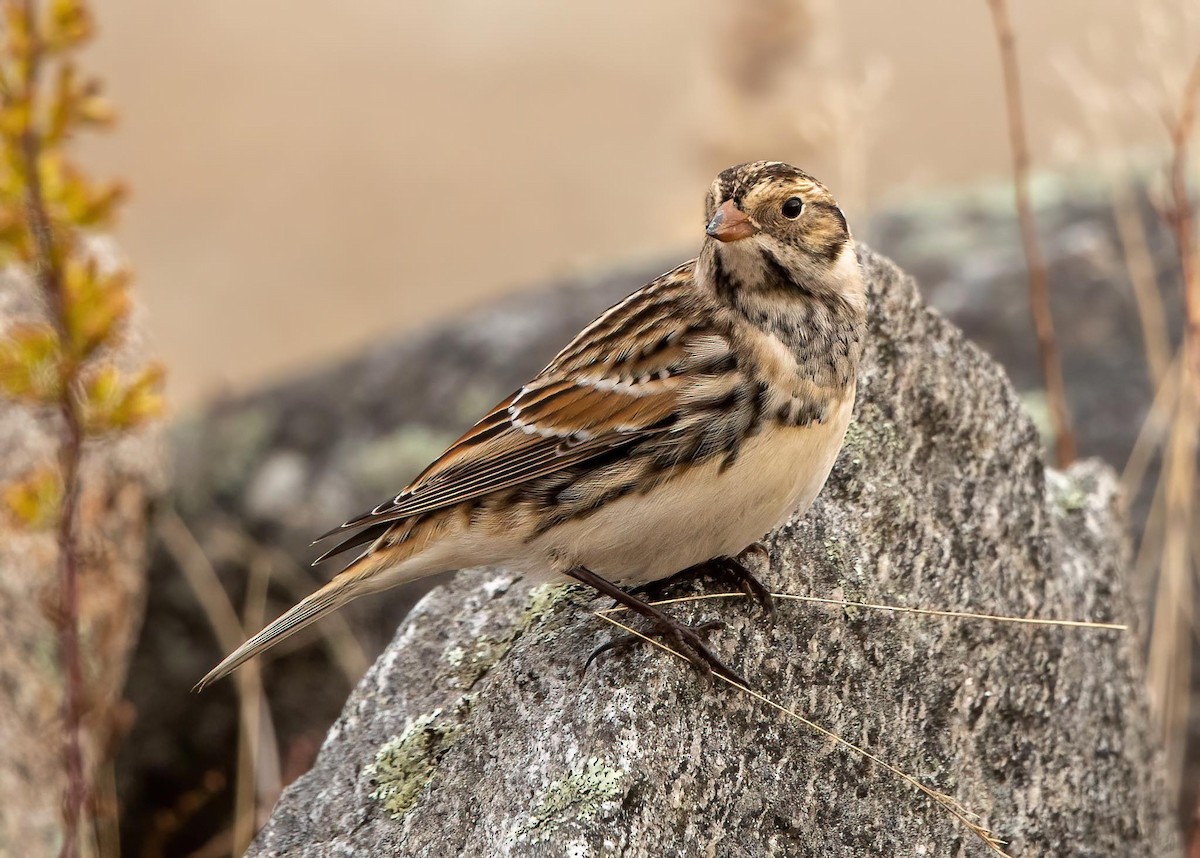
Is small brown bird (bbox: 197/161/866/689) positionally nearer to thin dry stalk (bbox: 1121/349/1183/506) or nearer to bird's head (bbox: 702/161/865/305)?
bird's head (bbox: 702/161/865/305)

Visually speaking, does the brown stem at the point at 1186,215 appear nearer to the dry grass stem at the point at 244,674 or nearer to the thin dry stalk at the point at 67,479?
the thin dry stalk at the point at 67,479

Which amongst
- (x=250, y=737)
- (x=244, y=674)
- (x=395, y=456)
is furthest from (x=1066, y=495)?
(x=395, y=456)

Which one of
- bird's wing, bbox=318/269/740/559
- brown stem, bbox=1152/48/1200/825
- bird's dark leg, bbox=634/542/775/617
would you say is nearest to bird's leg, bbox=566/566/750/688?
bird's dark leg, bbox=634/542/775/617

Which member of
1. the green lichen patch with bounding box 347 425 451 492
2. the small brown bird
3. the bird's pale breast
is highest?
the green lichen patch with bounding box 347 425 451 492

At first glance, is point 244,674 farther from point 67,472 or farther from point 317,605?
point 67,472

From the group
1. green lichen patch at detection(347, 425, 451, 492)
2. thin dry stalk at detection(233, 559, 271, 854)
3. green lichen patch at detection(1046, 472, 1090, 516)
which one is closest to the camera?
green lichen patch at detection(1046, 472, 1090, 516)

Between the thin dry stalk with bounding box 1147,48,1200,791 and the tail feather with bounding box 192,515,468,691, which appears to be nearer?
the tail feather with bounding box 192,515,468,691

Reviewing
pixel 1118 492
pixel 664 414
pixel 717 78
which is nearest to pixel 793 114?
pixel 717 78
